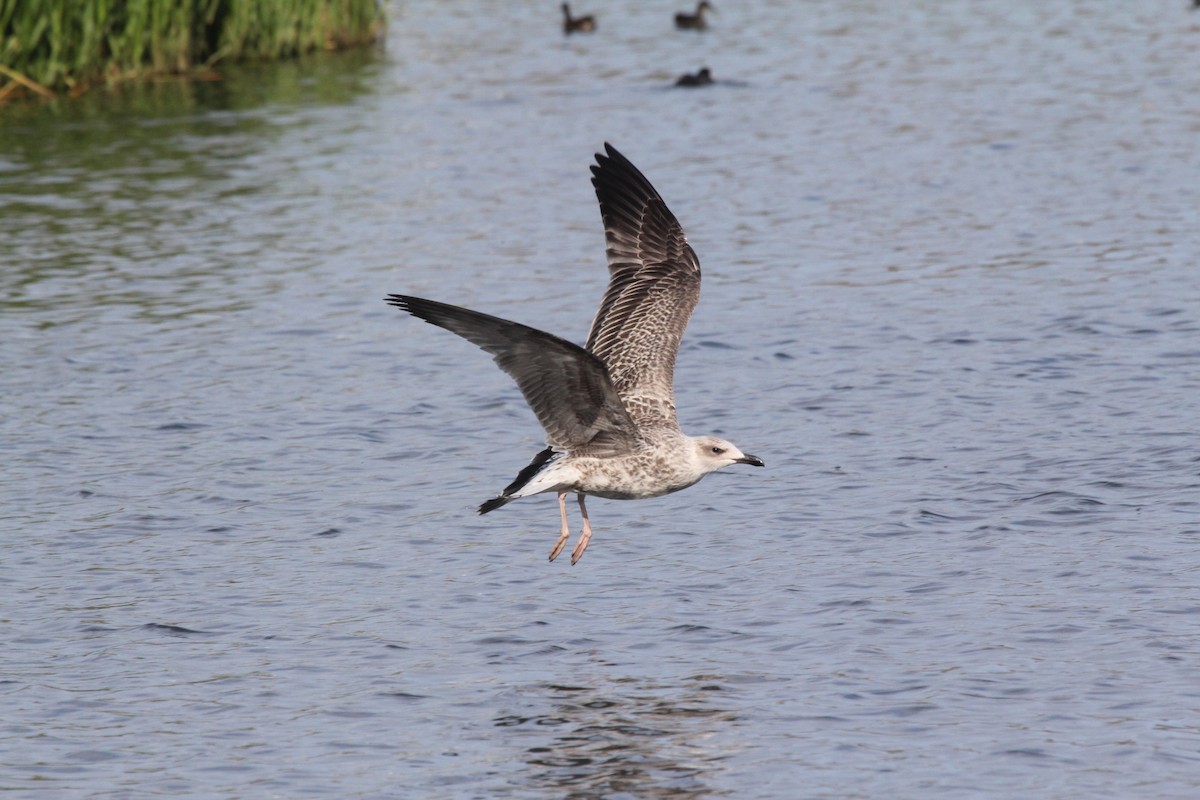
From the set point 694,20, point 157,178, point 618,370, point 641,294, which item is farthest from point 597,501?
point 694,20

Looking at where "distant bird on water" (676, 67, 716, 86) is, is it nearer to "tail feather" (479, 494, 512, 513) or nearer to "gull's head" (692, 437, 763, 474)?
"gull's head" (692, 437, 763, 474)

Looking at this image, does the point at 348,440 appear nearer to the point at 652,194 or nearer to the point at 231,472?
the point at 231,472

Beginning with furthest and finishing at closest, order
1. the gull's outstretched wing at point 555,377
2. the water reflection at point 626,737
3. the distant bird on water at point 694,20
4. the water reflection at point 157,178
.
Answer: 1. the distant bird on water at point 694,20
2. the water reflection at point 157,178
3. the gull's outstretched wing at point 555,377
4. the water reflection at point 626,737

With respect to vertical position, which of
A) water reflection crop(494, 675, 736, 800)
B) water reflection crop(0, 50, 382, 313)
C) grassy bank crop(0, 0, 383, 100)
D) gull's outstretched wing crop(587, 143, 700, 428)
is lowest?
water reflection crop(494, 675, 736, 800)

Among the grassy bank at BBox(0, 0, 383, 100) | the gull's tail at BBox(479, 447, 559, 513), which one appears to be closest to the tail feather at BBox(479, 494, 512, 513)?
the gull's tail at BBox(479, 447, 559, 513)

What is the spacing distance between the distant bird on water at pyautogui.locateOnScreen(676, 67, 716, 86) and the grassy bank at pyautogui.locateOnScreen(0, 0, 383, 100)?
578 centimetres

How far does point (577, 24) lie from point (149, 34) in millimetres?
9953

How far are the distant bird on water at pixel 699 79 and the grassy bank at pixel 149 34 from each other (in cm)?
578

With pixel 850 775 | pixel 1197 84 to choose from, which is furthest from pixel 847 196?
pixel 850 775

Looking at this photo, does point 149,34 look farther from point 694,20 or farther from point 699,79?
point 694,20

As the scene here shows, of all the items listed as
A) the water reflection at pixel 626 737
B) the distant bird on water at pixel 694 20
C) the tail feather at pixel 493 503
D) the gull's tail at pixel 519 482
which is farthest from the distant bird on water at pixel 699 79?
the water reflection at pixel 626 737

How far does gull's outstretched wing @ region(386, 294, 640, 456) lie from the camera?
845 cm

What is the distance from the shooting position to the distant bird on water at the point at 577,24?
34031mm

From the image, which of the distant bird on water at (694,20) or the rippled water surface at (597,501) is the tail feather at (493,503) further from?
the distant bird on water at (694,20)
